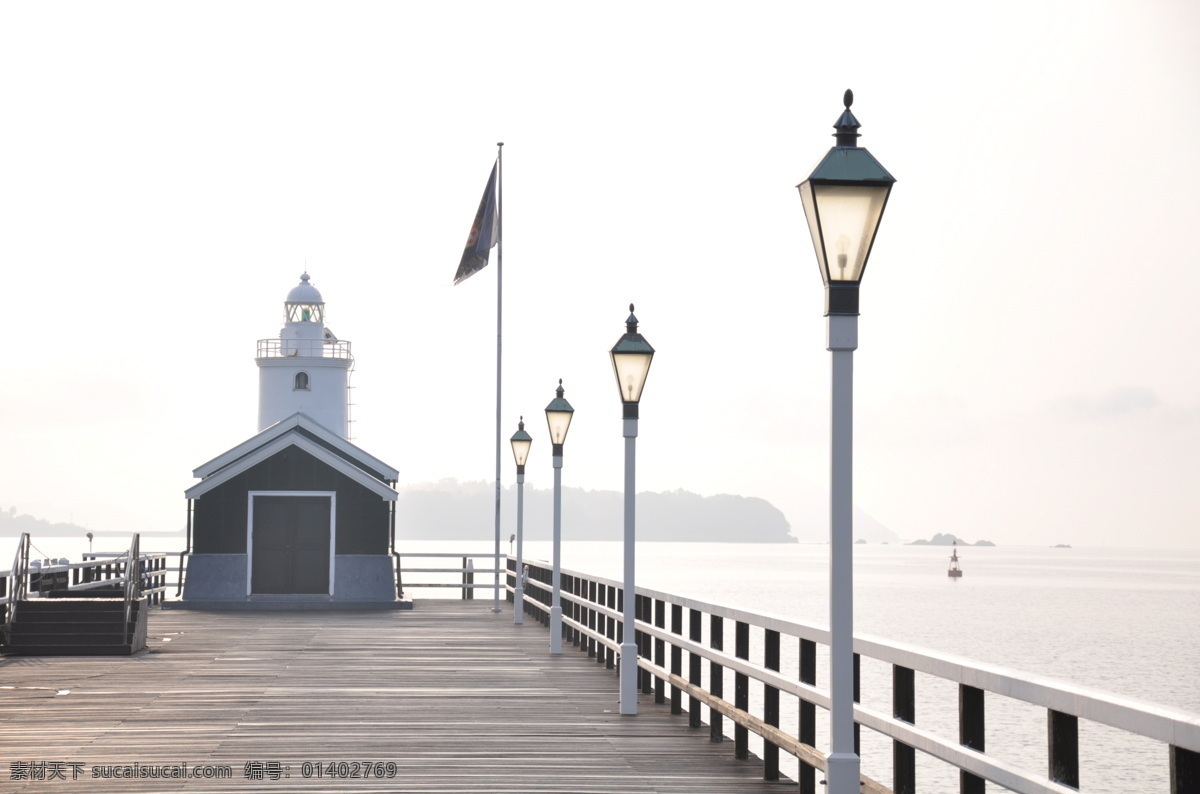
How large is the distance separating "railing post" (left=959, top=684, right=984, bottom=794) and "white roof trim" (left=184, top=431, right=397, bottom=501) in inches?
1004

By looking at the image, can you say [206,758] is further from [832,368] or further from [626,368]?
[832,368]

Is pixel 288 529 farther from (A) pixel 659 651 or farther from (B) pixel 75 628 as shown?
(A) pixel 659 651

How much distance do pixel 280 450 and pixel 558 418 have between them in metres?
14.0

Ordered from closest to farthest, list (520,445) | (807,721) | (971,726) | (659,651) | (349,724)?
(971,726) → (807,721) → (349,724) → (659,651) → (520,445)

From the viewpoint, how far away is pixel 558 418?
1812cm

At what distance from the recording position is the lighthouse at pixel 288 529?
99.8ft

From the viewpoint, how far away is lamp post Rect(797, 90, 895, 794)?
245 inches

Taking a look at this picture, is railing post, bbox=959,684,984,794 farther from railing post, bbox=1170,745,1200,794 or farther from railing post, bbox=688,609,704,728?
railing post, bbox=688,609,704,728

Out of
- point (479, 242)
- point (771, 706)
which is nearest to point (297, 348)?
point (479, 242)

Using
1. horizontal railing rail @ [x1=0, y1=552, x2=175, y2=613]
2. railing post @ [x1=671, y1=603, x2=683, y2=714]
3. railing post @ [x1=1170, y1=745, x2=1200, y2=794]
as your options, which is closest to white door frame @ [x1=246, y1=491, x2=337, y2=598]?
horizontal railing rail @ [x1=0, y1=552, x2=175, y2=613]

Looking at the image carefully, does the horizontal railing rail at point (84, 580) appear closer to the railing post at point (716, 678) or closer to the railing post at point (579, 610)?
the railing post at point (579, 610)

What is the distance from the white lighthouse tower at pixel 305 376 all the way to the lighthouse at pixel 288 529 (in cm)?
1528

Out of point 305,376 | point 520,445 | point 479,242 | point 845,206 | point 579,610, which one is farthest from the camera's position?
point 305,376

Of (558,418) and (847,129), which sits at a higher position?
(847,129)
